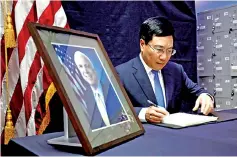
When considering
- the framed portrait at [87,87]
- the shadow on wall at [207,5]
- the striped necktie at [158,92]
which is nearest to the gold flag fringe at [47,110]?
the striped necktie at [158,92]

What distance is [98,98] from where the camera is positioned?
29.0 inches

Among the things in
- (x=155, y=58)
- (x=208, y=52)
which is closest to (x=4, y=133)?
(x=155, y=58)

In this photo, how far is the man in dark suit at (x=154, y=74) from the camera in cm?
148

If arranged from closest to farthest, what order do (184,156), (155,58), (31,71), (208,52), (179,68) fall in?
(184,156) → (155,58) → (31,71) → (179,68) → (208,52)

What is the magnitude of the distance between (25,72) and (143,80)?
0.69m

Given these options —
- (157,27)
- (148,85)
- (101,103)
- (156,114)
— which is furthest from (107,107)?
(157,27)

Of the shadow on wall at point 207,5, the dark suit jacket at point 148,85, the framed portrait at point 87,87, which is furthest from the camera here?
the shadow on wall at point 207,5

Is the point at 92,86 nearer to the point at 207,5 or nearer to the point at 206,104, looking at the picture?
the point at 206,104

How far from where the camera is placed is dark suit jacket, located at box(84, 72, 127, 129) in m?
0.67

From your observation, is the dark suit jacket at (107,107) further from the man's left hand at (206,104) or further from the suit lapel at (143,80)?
the suit lapel at (143,80)

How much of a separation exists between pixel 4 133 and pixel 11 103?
0.63 feet

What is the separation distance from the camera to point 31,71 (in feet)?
5.50

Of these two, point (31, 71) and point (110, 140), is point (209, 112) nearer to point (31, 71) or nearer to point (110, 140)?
point (110, 140)

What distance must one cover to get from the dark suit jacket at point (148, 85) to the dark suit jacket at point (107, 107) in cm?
67
